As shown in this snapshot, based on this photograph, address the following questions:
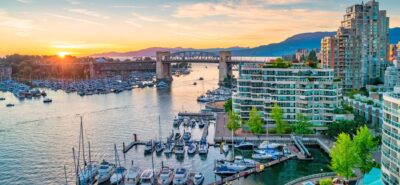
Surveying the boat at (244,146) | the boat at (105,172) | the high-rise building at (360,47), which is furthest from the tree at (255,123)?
the high-rise building at (360,47)

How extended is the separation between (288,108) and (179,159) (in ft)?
39.5

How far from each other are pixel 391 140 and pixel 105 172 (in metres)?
18.3

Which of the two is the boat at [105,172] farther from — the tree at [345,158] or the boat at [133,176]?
the tree at [345,158]

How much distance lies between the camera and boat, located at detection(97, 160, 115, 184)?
30.1 metres

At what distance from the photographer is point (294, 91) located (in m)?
41.2

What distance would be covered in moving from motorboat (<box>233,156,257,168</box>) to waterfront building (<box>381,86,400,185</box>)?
37.6ft

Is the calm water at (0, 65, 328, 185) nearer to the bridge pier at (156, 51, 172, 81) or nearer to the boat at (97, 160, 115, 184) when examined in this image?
the boat at (97, 160, 115, 184)

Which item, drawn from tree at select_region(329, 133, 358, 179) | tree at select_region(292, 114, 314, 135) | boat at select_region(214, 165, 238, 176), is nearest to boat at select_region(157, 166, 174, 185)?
boat at select_region(214, 165, 238, 176)

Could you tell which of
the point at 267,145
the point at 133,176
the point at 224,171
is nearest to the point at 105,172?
the point at 133,176

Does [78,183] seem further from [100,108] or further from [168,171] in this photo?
[100,108]

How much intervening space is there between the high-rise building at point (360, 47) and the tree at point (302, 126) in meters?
28.4

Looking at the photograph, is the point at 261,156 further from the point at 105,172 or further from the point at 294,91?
the point at 105,172

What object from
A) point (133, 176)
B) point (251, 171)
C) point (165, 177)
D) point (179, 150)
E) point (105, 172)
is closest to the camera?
point (165, 177)

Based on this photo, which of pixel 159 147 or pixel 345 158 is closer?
pixel 345 158
